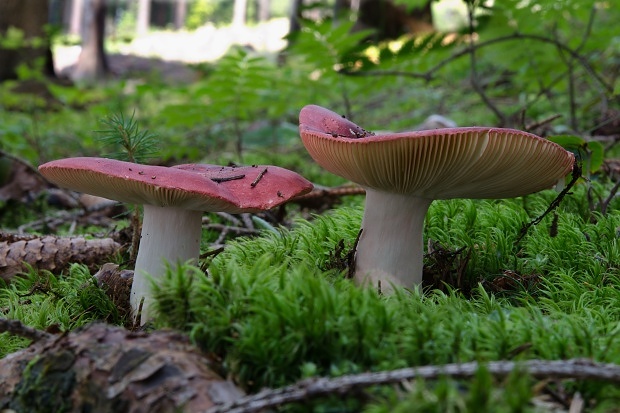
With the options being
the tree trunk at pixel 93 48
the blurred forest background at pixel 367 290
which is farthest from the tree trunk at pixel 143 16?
the blurred forest background at pixel 367 290

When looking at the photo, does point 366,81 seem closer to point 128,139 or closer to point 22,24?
point 128,139

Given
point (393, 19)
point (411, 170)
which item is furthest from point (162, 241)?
point (393, 19)

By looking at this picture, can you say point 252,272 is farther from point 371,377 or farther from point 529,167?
point 529,167

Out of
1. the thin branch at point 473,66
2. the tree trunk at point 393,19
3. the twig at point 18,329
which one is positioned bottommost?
the twig at point 18,329

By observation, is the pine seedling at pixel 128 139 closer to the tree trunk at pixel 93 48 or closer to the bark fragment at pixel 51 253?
the bark fragment at pixel 51 253

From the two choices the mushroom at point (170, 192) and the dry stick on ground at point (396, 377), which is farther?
the mushroom at point (170, 192)

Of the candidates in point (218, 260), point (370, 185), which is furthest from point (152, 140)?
point (370, 185)

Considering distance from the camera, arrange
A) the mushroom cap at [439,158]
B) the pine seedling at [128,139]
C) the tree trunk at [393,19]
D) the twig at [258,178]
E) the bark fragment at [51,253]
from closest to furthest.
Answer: the mushroom cap at [439,158], the twig at [258,178], the pine seedling at [128,139], the bark fragment at [51,253], the tree trunk at [393,19]
